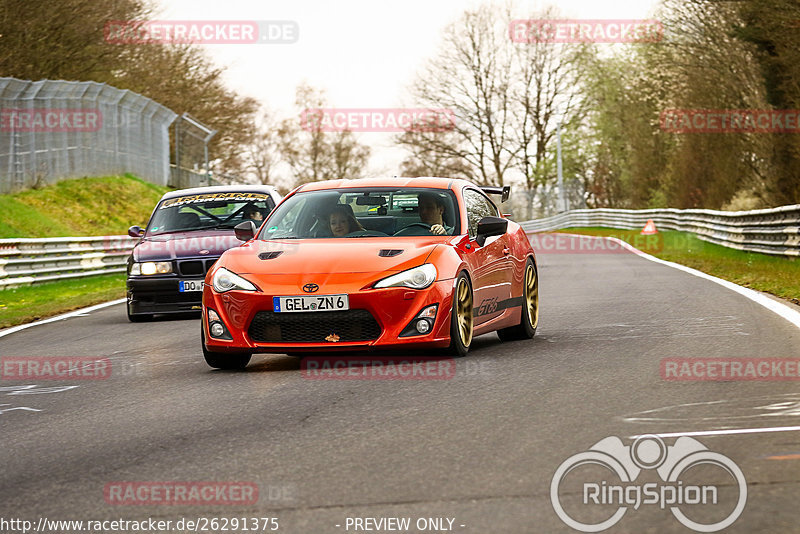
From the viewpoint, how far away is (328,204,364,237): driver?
396 inches

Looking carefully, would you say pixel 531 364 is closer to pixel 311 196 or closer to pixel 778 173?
pixel 311 196

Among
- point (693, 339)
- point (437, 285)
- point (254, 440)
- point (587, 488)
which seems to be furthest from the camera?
point (693, 339)

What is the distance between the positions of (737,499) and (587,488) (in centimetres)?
59

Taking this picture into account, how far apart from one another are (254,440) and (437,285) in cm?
297

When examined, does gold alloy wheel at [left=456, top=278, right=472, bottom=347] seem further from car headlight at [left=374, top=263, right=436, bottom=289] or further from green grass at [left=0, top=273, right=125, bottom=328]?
green grass at [left=0, top=273, right=125, bottom=328]

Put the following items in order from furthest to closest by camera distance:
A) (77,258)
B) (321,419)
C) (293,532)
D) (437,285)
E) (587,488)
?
(77,258)
(437,285)
(321,419)
(587,488)
(293,532)

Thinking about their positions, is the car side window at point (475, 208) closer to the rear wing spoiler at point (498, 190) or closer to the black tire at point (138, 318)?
the rear wing spoiler at point (498, 190)

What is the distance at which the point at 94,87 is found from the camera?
35.0m

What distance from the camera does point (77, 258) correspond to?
967 inches

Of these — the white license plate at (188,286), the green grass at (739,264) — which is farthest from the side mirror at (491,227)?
the white license plate at (188,286)

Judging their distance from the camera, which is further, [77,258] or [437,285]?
[77,258]

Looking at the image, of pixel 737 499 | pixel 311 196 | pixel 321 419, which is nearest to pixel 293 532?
pixel 737 499

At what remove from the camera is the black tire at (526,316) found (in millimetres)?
10844

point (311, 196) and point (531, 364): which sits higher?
point (311, 196)
